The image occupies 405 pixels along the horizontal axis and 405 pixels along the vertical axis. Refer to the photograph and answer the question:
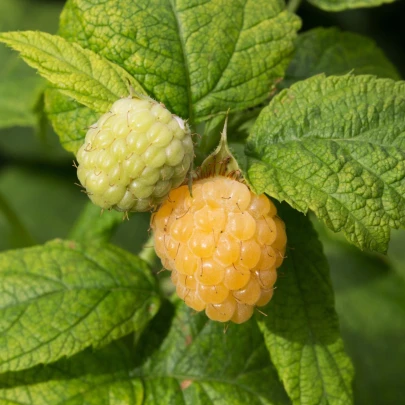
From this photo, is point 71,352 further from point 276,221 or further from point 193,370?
point 276,221

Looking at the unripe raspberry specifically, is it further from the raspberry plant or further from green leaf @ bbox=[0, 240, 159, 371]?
green leaf @ bbox=[0, 240, 159, 371]

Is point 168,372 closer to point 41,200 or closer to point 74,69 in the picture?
point 74,69

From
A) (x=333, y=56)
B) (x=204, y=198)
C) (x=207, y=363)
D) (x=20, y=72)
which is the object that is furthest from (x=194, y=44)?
(x=20, y=72)

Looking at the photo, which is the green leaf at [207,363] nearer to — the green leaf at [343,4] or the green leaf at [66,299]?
the green leaf at [66,299]

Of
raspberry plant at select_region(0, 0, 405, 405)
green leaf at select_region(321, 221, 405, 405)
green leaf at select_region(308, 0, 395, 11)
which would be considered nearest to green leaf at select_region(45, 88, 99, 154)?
raspberry plant at select_region(0, 0, 405, 405)

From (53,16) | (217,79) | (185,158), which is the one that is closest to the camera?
(185,158)

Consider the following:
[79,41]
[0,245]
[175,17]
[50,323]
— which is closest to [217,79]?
[175,17]

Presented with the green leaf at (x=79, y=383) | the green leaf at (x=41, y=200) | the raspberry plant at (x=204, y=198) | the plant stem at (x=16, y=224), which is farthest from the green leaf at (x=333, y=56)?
the green leaf at (x=41, y=200)
